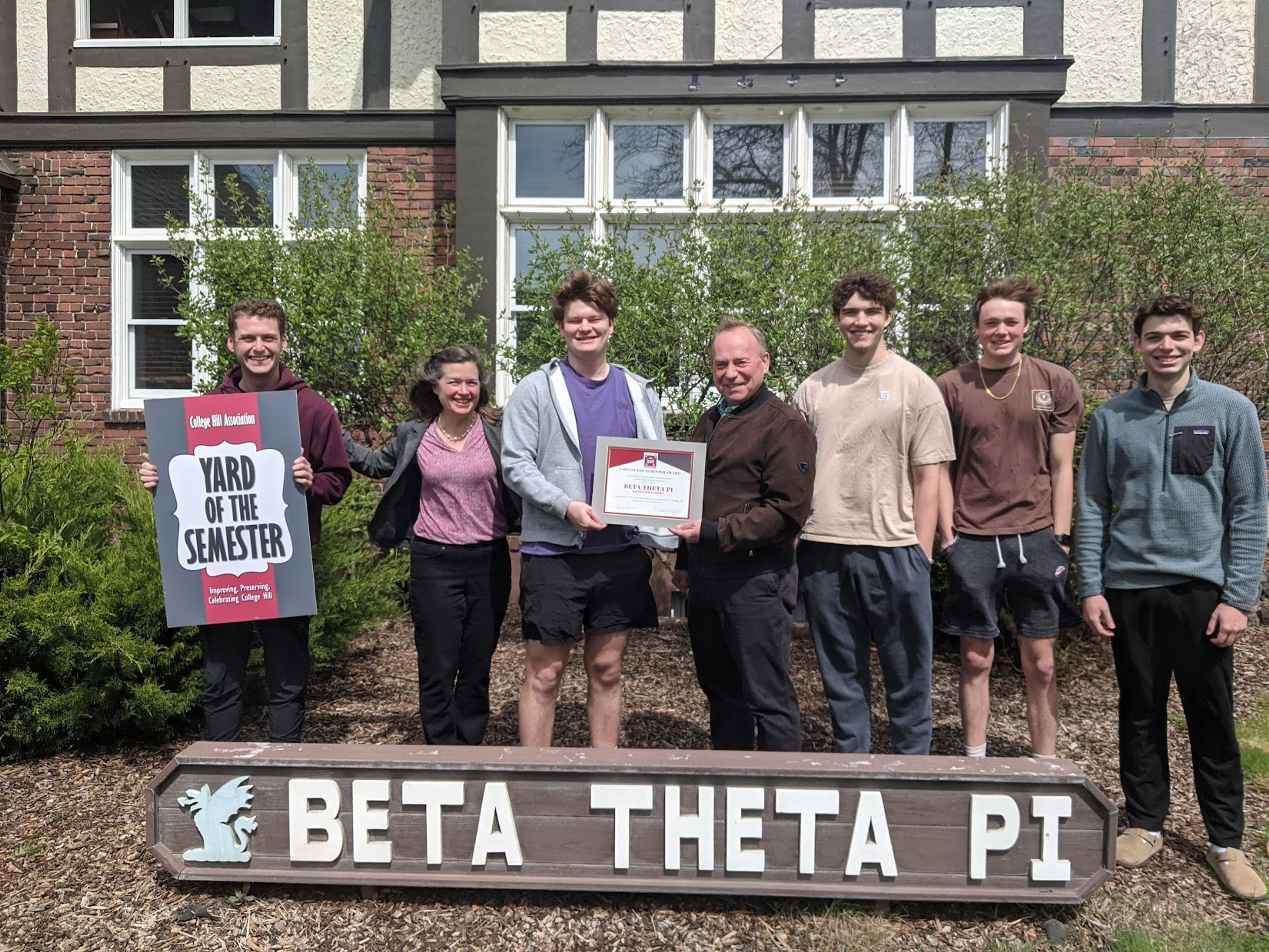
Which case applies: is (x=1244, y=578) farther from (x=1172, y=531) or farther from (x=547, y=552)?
(x=547, y=552)

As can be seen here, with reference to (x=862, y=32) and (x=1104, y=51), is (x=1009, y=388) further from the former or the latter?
(x=1104, y=51)

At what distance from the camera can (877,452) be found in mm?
3205

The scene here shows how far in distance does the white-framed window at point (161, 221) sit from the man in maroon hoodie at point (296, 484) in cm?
562

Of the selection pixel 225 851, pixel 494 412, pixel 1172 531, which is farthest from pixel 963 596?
pixel 225 851

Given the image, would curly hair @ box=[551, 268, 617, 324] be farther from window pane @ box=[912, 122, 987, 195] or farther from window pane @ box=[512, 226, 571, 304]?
window pane @ box=[912, 122, 987, 195]

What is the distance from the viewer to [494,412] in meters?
3.58

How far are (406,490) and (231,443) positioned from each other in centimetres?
66

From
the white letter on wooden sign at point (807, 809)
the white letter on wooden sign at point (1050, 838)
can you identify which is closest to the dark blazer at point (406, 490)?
the white letter on wooden sign at point (807, 809)

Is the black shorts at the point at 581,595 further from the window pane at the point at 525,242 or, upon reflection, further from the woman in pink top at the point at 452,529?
the window pane at the point at 525,242

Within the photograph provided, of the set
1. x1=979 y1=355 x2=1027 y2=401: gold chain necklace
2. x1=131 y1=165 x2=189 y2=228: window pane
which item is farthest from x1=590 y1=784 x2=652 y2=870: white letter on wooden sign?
x1=131 y1=165 x2=189 y2=228: window pane

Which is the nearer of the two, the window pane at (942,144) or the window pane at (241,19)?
the window pane at (942,144)

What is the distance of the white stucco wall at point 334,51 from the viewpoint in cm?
836

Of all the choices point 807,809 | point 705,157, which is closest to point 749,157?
point 705,157

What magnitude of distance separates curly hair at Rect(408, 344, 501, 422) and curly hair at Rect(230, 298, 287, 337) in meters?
0.56
